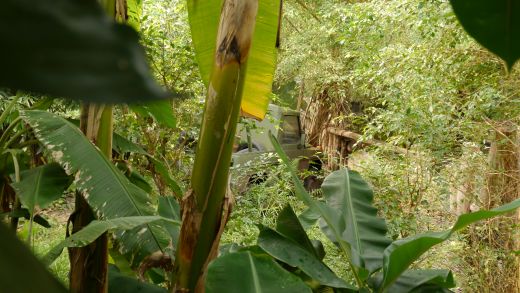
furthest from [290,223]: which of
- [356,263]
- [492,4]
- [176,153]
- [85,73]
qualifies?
[176,153]

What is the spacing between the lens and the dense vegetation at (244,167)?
41 cm

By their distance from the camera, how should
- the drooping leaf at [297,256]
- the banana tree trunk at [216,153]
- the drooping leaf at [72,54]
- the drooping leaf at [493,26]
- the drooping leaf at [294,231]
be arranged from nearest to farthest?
the drooping leaf at [72,54], the drooping leaf at [493,26], the banana tree trunk at [216,153], the drooping leaf at [297,256], the drooping leaf at [294,231]

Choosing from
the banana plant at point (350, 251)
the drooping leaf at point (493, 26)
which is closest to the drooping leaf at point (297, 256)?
the banana plant at point (350, 251)

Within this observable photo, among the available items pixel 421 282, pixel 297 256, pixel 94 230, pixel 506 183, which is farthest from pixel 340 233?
pixel 506 183

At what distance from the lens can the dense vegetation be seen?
0.41 meters

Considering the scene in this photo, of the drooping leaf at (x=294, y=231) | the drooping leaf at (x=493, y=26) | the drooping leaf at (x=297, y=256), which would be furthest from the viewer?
the drooping leaf at (x=294, y=231)

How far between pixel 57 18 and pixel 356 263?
158 cm

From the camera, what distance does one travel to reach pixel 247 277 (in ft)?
3.63

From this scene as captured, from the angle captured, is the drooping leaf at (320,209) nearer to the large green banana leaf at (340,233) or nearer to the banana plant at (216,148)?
the large green banana leaf at (340,233)

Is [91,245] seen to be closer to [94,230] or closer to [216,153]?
[94,230]

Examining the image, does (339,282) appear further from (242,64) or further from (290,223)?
(242,64)

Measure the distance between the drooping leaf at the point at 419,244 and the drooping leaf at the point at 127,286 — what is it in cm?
67

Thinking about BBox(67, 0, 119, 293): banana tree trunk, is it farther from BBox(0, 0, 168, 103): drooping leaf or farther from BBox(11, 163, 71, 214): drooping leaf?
BBox(0, 0, 168, 103): drooping leaf

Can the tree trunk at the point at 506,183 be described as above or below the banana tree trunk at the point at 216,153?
below
